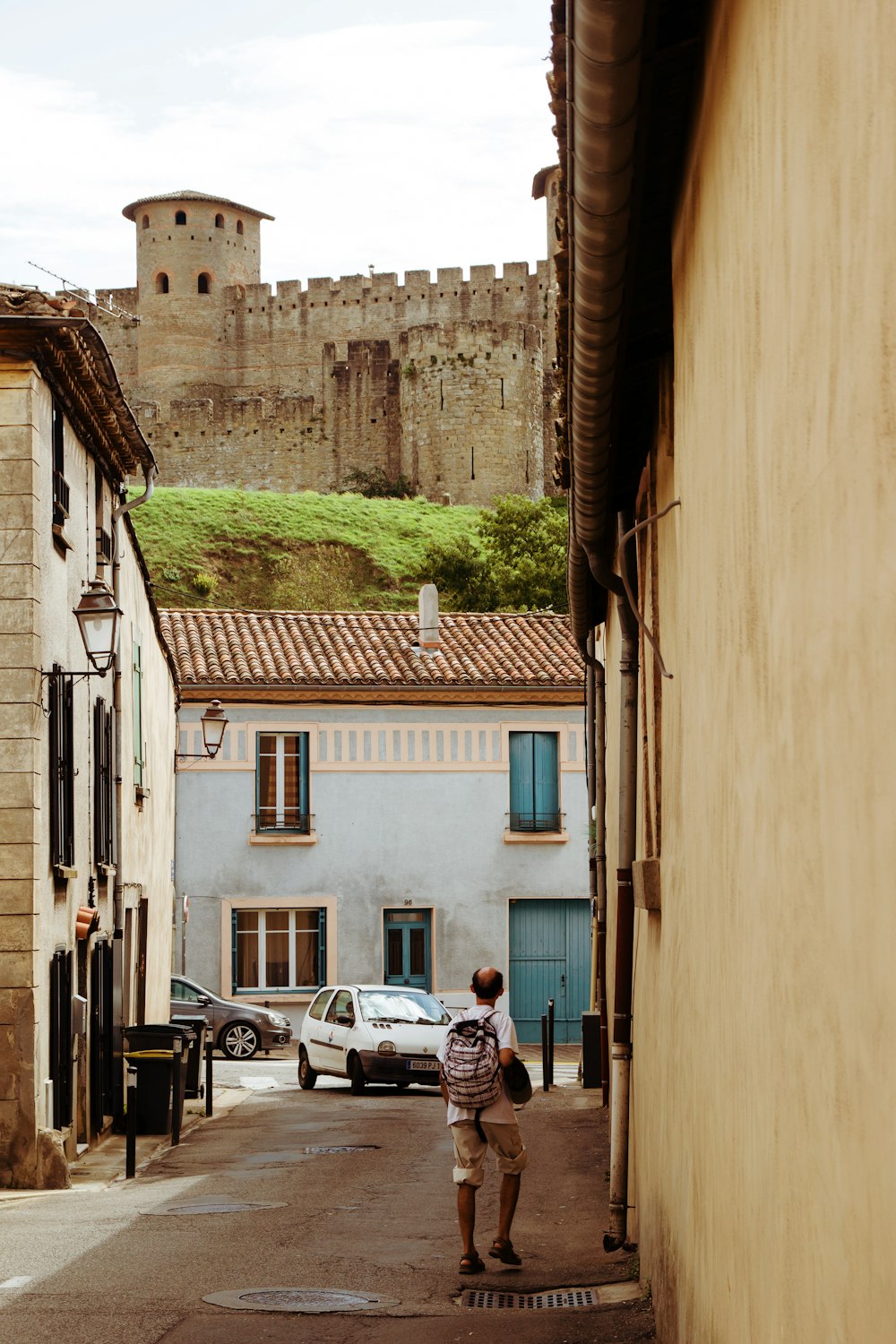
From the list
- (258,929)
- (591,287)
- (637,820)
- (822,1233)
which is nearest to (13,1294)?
(637,820)

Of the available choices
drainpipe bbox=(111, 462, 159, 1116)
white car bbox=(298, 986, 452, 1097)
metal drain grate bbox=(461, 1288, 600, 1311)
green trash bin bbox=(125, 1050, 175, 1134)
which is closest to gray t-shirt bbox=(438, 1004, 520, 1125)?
metal drain grate bbox=(461, 1288, 600, 1311)

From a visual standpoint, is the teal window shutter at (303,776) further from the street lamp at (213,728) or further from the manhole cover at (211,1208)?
the manhole cover at (211,1208)

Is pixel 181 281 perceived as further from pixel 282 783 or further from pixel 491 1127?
pixel 491 1127

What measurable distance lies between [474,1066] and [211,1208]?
3.10m

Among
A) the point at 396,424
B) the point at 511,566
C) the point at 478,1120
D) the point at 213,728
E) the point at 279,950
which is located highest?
the point at 396,424

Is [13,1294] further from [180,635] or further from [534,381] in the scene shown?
[534,381]

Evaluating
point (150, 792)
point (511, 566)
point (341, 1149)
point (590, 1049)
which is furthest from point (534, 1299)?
point (511, 566)

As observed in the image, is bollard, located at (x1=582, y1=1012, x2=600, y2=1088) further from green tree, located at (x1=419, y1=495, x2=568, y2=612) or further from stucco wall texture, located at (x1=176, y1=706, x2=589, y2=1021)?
green tree, located at (x1=419, y1=495, x2=568, y2=612)

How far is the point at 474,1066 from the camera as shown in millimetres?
8531

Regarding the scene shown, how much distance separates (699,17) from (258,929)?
26207 millimetres

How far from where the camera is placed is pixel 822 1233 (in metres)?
2.90

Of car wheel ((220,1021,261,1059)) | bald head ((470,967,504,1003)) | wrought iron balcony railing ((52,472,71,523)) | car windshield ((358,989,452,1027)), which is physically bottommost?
car wheel ((220,1021,261,1059))

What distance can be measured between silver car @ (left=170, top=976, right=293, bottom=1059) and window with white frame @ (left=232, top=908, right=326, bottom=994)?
246cm

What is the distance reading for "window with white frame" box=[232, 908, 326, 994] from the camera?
1167 inches
